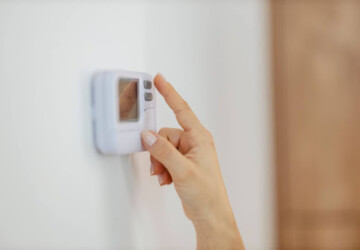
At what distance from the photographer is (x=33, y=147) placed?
0.55 m

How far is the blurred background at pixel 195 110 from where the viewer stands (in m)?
0.54

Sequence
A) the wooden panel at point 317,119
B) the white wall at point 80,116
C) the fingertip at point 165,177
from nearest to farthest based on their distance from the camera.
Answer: the white wall at point 80,116 < the fingertip at point 165,177 < the wooden panel at point 317,119

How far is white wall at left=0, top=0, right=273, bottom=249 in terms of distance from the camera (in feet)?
1.71

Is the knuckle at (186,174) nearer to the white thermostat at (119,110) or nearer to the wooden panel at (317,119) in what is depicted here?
the white thermostat at (119,110)

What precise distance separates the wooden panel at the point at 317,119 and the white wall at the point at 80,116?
57cm

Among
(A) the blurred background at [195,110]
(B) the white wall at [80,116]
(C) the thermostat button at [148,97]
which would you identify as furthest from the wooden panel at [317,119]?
(C) the thermostat button at [148,97]

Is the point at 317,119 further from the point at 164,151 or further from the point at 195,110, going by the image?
the point at 164,151

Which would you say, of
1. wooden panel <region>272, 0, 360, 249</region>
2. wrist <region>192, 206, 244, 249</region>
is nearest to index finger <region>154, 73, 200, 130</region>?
wrist <region>192, 206, 244, 249</region>

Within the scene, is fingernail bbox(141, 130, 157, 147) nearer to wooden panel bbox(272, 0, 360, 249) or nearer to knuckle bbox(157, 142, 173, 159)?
knuckle bbox(157, 142, 173, 159)

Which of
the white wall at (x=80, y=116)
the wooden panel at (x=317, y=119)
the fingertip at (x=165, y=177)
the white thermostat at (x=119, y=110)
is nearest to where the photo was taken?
the white wall at (x=80, y=116)

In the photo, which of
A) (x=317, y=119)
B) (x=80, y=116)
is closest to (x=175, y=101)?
(x=80, y=116)

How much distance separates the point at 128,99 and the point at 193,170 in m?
0.15

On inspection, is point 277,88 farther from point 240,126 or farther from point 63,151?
point 63,151

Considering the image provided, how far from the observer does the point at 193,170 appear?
720 millimetres
